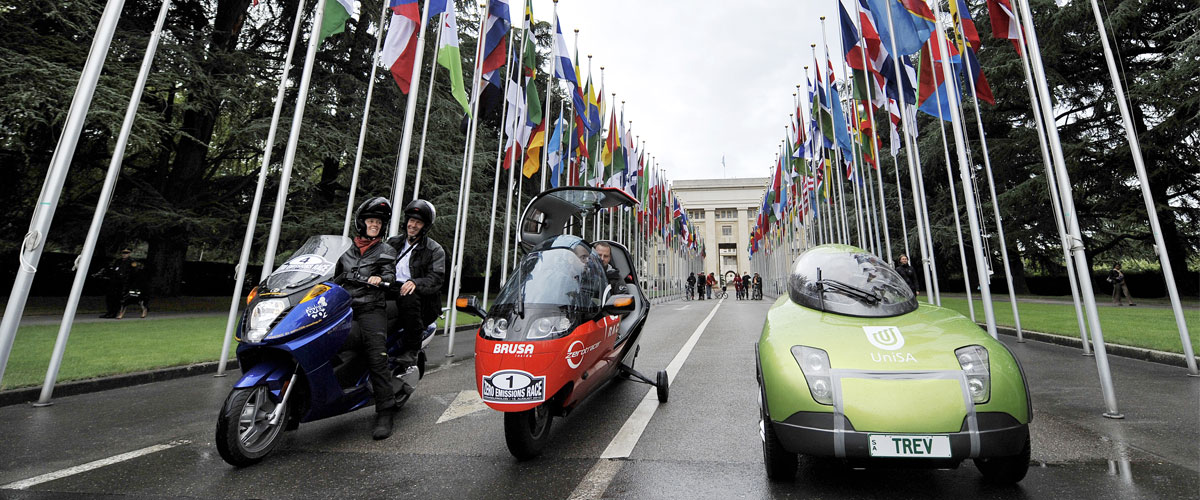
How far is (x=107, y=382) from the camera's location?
6336mm

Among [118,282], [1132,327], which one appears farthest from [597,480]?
[118,282]

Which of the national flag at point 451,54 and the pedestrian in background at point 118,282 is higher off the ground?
the national flag at point 451,54

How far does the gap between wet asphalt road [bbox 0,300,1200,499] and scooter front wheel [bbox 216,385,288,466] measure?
0.36 ft

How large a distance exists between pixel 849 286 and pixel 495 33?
409 inches

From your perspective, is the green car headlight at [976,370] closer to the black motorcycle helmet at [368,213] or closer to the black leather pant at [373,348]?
the black leather pant at [373,348]

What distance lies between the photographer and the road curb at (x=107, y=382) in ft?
18.1

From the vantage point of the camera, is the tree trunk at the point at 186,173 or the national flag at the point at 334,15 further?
the tree trunk at the point at 186,173

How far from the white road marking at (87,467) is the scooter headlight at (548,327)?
2821 millimetres

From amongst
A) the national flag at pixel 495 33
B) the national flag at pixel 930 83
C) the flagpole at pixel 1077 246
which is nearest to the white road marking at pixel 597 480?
the flagpole at pixel 1077 246

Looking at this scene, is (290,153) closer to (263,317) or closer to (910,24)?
(263,317)

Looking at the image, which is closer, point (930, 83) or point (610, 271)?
point (610, 271)

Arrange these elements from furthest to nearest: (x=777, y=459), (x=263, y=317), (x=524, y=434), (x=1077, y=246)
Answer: (x=1077, y=246)
(x=263, y=317)
(x=524, y=434)
(x=777, y=459)

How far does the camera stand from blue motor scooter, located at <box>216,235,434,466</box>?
360 centimetres

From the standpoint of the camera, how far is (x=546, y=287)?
13.5 feet
